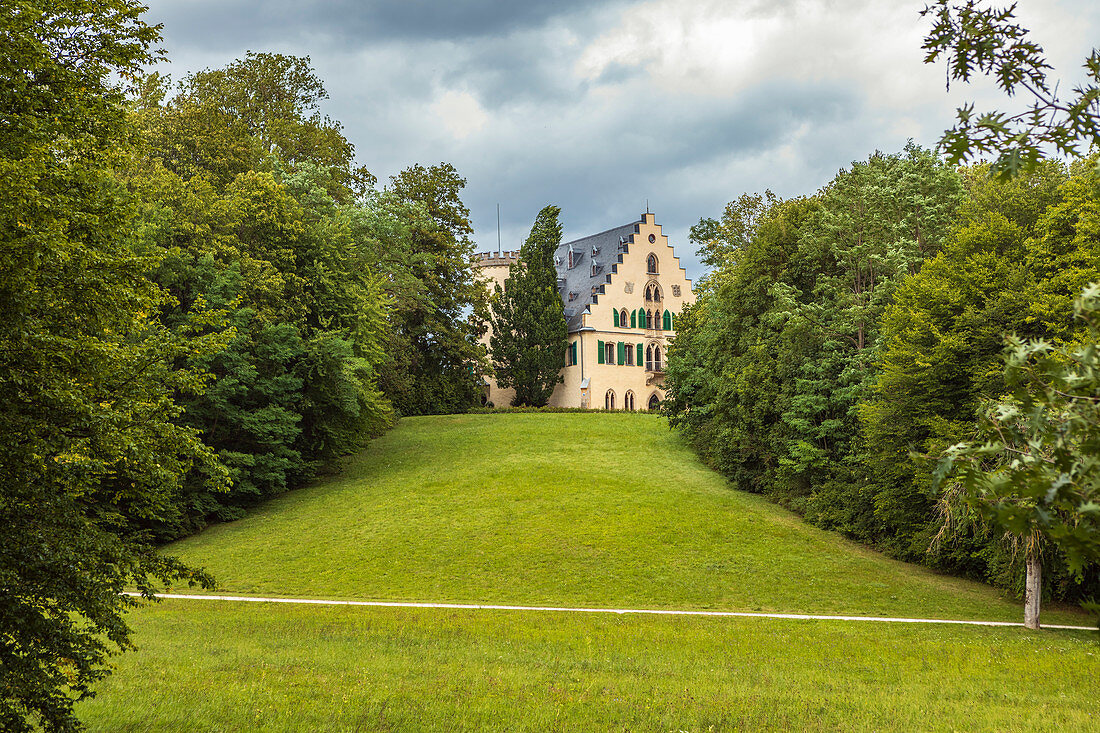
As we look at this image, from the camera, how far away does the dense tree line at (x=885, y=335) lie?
23.3m

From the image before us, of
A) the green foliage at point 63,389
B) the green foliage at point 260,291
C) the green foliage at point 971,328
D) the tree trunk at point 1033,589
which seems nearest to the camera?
the green foliage at point 63,389

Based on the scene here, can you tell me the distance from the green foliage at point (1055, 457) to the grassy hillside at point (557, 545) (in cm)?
1953

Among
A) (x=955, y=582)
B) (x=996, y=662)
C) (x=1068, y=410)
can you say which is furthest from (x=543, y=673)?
(x=955, y=582)

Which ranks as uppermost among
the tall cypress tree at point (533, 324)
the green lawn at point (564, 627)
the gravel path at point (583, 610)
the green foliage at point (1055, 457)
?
the tall cypress tree at point (533, 324)

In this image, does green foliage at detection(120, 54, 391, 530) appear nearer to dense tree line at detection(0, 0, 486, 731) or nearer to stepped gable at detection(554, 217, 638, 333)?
dense tree line at detection(0, 0, 486, 731)

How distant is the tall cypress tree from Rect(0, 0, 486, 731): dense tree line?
331cm

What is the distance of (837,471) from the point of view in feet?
102

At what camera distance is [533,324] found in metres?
59.9

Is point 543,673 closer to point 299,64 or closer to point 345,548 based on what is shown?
point 345,548

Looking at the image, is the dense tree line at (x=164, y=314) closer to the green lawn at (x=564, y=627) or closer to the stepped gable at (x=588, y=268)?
the green lawn at (x=564, y=627)

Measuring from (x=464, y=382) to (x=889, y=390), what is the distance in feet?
114

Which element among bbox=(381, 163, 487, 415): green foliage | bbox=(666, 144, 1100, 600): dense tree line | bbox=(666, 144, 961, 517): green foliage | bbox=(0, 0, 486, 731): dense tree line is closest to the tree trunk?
bbox=(666, 144, 1100, 600): dense tree line

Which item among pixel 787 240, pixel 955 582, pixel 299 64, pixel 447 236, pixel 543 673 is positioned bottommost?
pixel 955 582

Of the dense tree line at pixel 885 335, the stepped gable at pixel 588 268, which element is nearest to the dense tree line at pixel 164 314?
the stepped gable at pixel 588 268
